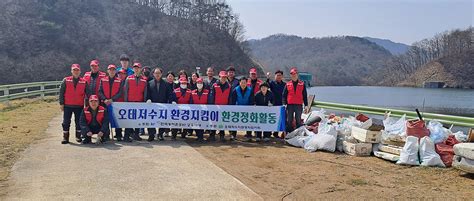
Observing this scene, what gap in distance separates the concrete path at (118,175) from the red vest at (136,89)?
1526mm

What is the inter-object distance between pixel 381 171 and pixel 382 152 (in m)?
1.21

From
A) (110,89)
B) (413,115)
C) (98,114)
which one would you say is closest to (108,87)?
(110,89)

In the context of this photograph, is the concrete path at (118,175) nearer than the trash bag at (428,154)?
Yes

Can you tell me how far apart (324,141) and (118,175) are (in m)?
4.50

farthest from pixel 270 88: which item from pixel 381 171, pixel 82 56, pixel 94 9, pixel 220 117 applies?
pixel 94 9

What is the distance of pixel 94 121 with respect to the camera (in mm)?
9289

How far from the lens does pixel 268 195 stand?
5.74 metres

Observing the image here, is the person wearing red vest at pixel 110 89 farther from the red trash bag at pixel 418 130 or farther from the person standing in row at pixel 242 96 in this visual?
the red trash bag at pixel 418 130

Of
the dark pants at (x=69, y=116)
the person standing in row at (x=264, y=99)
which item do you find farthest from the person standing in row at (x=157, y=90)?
the person standing in row at (x=264, y=99)

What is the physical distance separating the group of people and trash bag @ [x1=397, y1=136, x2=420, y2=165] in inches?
120

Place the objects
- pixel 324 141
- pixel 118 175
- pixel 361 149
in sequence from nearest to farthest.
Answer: pixel 118 175 < pixel 361 149 < pixel 324 141

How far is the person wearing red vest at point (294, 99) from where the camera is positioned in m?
10.2

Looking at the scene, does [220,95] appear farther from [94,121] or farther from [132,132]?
[94,121]

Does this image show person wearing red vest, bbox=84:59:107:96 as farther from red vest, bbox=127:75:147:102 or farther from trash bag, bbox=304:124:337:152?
trash bag, bbox=304:124:337:152
